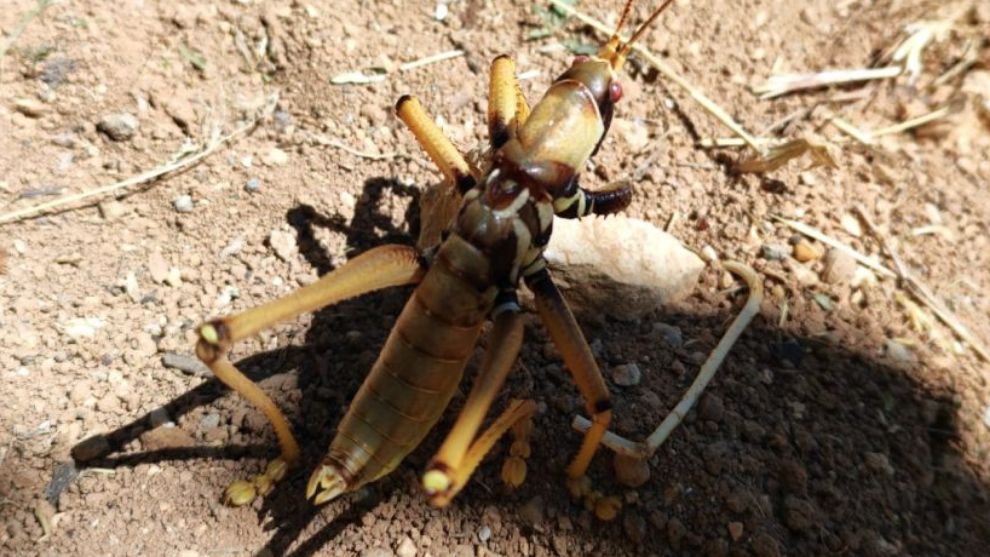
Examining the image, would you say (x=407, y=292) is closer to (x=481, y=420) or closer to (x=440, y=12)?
(x=481, y=420)

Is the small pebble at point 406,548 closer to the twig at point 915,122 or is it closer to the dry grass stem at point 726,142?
the dry grass stem at point 726,142

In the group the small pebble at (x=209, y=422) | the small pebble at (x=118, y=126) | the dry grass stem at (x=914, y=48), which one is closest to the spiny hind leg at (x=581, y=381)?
the small pebble at (x=209, y=422)

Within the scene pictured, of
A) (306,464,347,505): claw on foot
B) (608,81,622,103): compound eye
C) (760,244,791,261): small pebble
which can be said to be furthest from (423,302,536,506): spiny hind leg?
(760,244,791,261): small pebble

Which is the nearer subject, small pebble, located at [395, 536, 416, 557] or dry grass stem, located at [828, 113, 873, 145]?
small pebble, located at [395, 536, 416, 557]

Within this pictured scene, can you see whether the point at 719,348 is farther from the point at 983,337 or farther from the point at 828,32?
the point at 828,32

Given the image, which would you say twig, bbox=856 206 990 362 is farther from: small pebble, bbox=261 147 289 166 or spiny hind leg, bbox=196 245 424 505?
small pebble, bbox=261 147 289 166

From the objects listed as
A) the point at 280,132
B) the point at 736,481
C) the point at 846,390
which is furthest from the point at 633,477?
the point at 280,132
